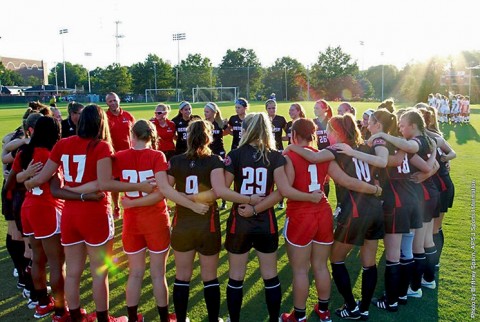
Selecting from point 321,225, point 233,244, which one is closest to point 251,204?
point 233,244

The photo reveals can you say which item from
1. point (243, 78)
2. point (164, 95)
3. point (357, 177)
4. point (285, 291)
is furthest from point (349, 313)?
point (243, 78)

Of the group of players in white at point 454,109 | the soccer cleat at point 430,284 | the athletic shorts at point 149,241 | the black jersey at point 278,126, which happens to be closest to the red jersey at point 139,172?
the athletic shorts at point 149,241

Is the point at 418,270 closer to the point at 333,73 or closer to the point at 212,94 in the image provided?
the point at 212,94

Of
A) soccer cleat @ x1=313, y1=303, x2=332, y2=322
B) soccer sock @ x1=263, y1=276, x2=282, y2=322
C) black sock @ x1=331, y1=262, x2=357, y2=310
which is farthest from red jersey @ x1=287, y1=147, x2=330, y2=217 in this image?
soccer cleat @ x1=313, y1=303, x2=332, y2=322

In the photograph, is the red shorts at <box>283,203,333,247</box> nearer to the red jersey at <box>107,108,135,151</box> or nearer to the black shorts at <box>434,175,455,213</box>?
the black shorts at <box>434,175,455,213</box>

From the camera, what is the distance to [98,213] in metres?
3.88

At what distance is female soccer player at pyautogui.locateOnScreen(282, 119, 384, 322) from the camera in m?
3.96

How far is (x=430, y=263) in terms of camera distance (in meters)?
5.14

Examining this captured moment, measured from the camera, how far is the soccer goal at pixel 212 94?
69.4 m

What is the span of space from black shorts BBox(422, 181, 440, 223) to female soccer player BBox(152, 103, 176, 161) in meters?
5.27

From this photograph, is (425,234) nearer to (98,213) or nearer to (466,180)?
(98,213)

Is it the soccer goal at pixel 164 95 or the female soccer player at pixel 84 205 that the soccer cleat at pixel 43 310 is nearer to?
the female soccer player at pixel 84 205

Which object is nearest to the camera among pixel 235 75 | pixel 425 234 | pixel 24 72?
pixel 425 234

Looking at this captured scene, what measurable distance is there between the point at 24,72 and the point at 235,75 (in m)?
79.2
